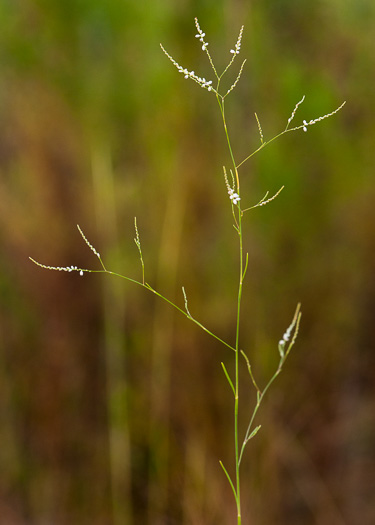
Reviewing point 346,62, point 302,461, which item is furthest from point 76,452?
point 346,62

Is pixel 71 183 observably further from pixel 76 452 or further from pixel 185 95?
pixel 76 452

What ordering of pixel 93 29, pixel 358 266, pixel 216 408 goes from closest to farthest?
pixel 216 408 → pixel 93 29 → pixel 358 266

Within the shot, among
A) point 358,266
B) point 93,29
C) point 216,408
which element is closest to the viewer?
point 216,408

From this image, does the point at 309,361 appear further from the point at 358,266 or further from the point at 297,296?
the point at 358,266

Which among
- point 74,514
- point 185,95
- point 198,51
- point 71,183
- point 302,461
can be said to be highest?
point 198,51

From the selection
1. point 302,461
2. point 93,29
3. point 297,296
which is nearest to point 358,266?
point 297,296

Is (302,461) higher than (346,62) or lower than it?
lower

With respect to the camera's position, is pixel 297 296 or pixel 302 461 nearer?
pixel 302 461
